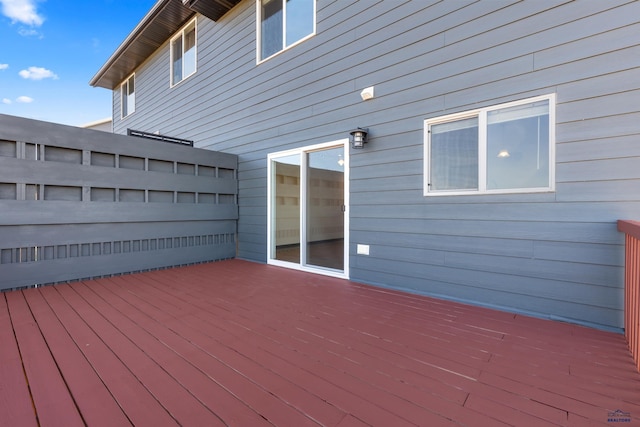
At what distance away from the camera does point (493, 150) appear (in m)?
2.61

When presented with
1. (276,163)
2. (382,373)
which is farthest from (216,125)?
(382,373)

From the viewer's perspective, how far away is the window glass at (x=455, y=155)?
274 cm

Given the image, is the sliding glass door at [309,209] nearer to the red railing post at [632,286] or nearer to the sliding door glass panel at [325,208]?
the sliding door glass panel at [325,208]

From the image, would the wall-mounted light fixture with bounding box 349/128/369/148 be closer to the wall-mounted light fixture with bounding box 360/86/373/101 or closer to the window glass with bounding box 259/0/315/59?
the wall-mounted light fixture with bounding box 360/86/373/101

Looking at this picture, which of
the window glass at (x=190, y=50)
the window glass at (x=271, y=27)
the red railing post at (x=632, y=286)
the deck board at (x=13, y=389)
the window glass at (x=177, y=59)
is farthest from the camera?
the window glass at (x=177, y=59)

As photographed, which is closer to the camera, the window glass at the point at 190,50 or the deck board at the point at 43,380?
the deck board at the point at 43,380

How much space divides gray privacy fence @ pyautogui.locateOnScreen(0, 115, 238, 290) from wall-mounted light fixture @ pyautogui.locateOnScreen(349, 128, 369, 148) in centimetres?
271

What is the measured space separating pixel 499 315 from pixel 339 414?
1.94 m

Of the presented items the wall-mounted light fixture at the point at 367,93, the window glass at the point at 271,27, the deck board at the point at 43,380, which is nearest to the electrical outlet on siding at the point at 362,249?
the wall-mounted light fixture at the point at 367,93

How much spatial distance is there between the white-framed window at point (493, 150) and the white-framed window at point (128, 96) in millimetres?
9136

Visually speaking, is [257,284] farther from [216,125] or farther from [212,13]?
[212,13]

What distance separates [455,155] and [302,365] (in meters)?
2.43

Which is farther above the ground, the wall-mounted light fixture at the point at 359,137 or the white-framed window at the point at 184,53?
the white-framed window at the point at 184,53

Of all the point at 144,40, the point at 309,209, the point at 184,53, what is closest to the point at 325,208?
the point at 309,209
